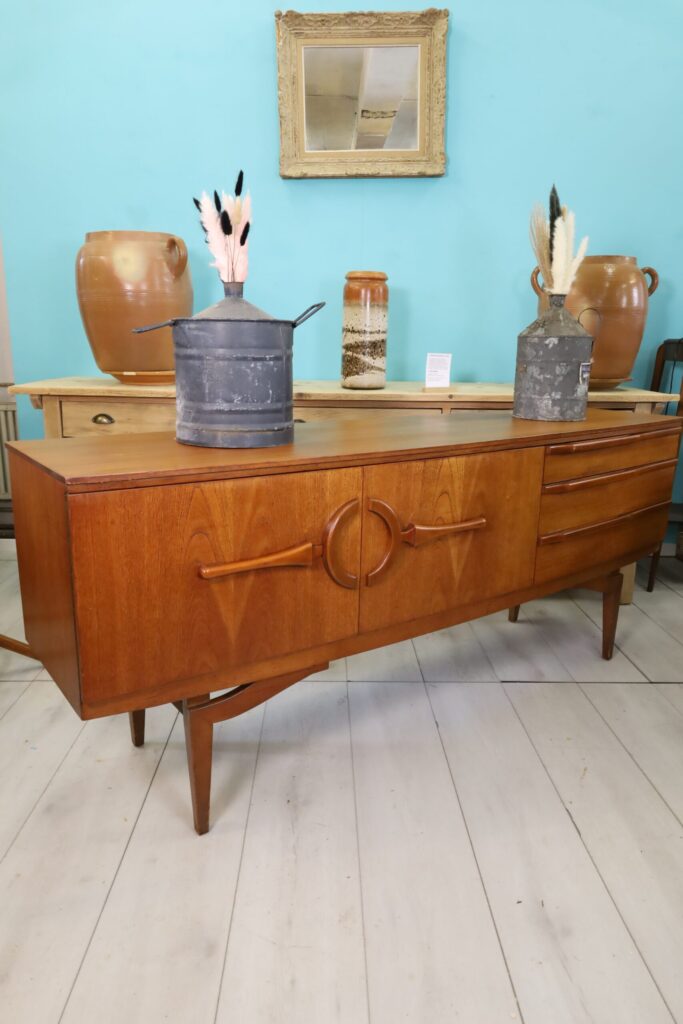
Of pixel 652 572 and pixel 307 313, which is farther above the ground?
pixel 307 313

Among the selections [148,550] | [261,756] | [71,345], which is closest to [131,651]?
[148,550]

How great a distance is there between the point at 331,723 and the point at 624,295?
1.71 metres

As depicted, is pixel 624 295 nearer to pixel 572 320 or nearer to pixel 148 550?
pixel 572 320

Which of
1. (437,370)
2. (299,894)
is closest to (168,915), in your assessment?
(299,894)

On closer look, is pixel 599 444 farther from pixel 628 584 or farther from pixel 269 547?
pixel 628 584

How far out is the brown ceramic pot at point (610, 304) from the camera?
2.37 meters

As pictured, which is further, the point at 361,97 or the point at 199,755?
the point at 361,97

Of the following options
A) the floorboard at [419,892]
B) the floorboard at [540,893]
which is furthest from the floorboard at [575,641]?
the floorboard at [419,892]

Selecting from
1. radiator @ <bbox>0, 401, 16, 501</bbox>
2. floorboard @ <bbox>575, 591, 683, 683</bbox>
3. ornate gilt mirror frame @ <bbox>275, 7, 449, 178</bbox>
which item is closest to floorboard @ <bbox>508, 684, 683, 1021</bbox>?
floorboard @ <bbox>575, 591, 683, 683</bbox>

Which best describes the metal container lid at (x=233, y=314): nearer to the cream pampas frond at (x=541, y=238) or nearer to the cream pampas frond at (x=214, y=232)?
the cream pampas frond at (x=214, y=232)

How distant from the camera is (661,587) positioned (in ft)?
8.90

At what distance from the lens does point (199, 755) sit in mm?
1271

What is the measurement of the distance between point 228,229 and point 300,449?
40 centimetres

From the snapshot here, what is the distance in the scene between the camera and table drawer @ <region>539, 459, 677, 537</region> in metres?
1.58
